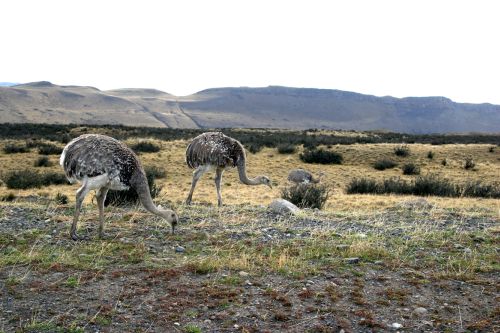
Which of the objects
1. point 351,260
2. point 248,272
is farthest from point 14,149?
point 351,260

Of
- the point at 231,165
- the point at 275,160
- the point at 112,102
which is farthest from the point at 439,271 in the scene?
the point at 112,102

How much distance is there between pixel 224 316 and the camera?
543 centimetres

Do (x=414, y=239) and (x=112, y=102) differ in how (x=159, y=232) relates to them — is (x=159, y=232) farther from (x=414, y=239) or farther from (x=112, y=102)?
(x=112, y=102)

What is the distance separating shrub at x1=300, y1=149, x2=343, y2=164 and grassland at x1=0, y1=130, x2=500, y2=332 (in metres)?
19.3

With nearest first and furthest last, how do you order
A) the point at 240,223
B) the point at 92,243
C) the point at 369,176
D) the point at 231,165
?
1. the point at 92,243
2. the point at 240,223
3. the point at 231,165
4. the point at 369,176

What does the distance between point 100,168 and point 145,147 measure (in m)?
→ 24.1

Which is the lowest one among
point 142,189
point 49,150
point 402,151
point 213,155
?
point 49,150

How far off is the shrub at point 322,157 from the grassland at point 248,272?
19.3 metres

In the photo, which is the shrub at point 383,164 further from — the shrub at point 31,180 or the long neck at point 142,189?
the long neck at point 142,189

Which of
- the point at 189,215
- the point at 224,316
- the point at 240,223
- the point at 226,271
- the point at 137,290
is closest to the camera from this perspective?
the point at 224,316

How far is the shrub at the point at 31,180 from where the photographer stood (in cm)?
1916

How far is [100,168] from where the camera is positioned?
8047 millimetres

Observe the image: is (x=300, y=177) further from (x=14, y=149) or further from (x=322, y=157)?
(x=14, y=149)

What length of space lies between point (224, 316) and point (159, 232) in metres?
3.96
